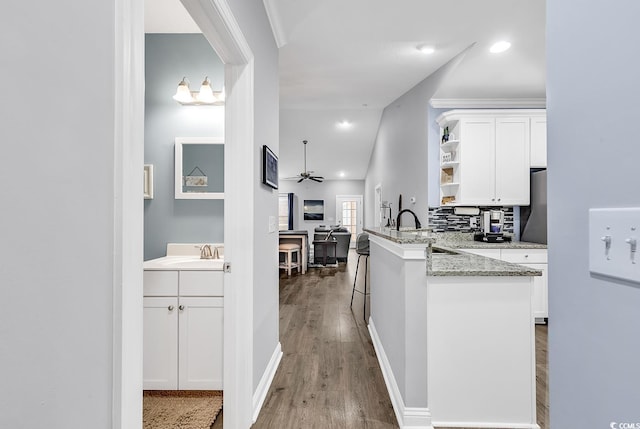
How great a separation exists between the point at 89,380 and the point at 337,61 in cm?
371

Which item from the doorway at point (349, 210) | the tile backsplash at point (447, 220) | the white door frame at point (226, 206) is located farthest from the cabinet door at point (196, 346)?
the doorway at point (349, 210)

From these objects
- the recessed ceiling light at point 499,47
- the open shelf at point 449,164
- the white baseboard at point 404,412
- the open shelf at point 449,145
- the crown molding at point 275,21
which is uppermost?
the recessed ceiling light at point 499,47

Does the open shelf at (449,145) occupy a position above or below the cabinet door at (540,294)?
above

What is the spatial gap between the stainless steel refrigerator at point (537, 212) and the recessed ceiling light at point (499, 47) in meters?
1.47

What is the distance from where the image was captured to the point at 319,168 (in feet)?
33.9

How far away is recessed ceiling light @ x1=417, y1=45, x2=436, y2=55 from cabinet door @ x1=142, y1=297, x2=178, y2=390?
10.6 feet

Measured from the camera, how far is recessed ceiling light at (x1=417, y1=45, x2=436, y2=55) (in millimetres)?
3211

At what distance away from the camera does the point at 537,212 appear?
148 inches

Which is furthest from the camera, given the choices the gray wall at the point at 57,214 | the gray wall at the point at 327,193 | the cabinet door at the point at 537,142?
the gray wall at the point at 327,193

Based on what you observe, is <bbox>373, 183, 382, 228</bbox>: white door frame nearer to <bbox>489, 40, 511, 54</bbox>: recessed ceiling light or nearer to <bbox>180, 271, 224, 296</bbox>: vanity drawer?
<bbox>489, 40, 511, 54</bbox>: recessed ceiling light

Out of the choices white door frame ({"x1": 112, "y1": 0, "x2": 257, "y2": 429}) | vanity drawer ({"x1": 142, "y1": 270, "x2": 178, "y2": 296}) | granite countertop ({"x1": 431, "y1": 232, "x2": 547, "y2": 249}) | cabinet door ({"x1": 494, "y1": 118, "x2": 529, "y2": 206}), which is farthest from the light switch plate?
cabinet door ({"x1": 494, "y1": 118, "x2": 529, "y2": 206})

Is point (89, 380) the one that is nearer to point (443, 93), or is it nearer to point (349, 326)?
point (349, 326)

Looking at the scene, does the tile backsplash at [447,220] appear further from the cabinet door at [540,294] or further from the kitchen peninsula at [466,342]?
the kitchen peninsula at [466,342]

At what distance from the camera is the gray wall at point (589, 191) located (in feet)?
1.65
